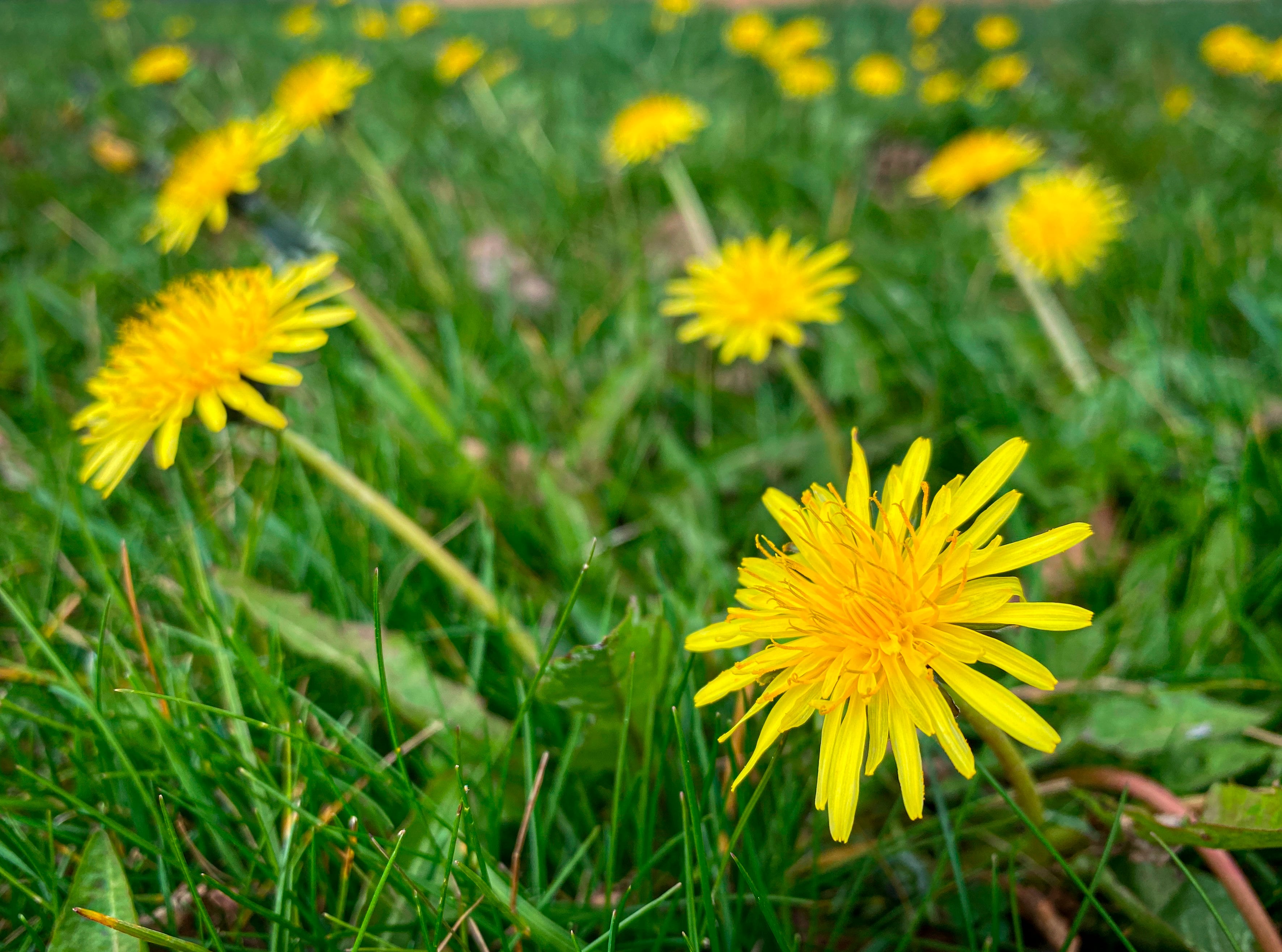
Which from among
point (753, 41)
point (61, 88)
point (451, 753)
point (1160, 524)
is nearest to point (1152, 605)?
point (1160, 524)

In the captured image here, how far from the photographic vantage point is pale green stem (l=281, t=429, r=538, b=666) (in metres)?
1.17

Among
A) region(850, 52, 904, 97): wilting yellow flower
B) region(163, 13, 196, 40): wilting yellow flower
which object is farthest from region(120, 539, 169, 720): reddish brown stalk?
region(163, 13, 196, 40): wilting yellow flower

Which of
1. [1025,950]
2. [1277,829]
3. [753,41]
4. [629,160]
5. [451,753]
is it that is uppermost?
[753,41]

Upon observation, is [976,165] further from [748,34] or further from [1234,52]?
[748,34]

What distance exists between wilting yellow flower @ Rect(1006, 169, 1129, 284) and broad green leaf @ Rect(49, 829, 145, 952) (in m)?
2.12

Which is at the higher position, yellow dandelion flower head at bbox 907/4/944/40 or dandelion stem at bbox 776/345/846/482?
yellow dandelion flower head at bbox 907/4/944/40

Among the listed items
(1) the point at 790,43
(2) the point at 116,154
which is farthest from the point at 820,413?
(1) the point at 790,43

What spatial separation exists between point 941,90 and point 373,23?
135 inches

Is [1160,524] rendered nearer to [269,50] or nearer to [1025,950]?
[1025,950]

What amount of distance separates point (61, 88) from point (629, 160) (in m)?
4.39

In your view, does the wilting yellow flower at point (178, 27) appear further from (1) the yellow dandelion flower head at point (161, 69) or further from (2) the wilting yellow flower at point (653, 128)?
(2) the wilting yellow flower at point (653, 128)

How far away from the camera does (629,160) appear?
8.45 ft

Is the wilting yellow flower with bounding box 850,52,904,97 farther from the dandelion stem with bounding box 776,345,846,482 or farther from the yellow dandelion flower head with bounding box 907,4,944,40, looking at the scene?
the dandelion stem with bounding box 776,345,846,482

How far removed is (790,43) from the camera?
4355 mm
